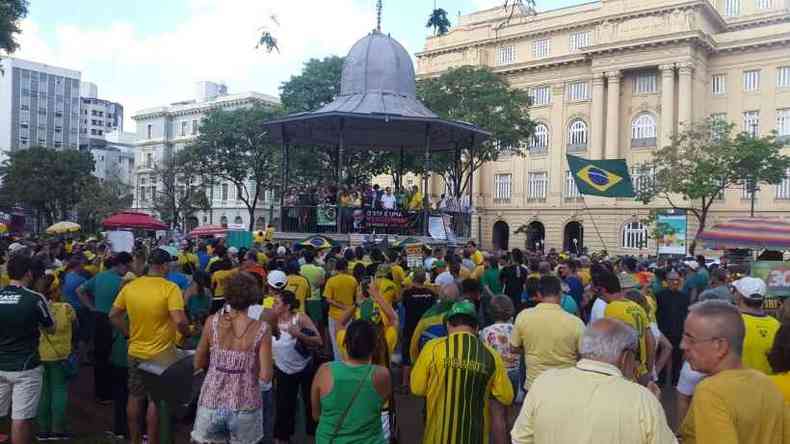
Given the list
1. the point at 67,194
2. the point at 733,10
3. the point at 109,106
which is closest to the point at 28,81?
the point at 109,106

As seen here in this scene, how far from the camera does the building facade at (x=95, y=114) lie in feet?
422

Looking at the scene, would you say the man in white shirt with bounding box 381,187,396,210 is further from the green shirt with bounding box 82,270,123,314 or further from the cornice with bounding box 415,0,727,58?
the cornice with bounding box 415,0,727,58

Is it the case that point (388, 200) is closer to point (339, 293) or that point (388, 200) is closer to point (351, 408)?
point (339, 293)

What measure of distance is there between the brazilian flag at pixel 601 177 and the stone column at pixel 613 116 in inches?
1267

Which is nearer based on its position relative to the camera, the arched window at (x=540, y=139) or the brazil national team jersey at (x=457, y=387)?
the brazil national team jersey at (x=457, y=387)

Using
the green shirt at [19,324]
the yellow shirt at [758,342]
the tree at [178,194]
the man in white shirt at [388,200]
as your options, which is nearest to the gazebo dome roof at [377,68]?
the man in white shirt at [388,200]

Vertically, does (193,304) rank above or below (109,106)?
below

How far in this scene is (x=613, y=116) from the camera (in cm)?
4950

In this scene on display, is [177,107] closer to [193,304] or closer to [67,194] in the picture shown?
[67,194]

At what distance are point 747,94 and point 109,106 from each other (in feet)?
389

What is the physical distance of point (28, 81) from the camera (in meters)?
107

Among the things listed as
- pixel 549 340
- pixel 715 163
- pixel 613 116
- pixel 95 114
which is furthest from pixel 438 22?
pixel 95 114

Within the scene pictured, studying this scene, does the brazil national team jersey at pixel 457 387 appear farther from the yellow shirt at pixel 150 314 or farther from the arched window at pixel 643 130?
the arched window at pixel 643 130

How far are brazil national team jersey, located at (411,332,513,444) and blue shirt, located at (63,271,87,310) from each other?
20.2ft
